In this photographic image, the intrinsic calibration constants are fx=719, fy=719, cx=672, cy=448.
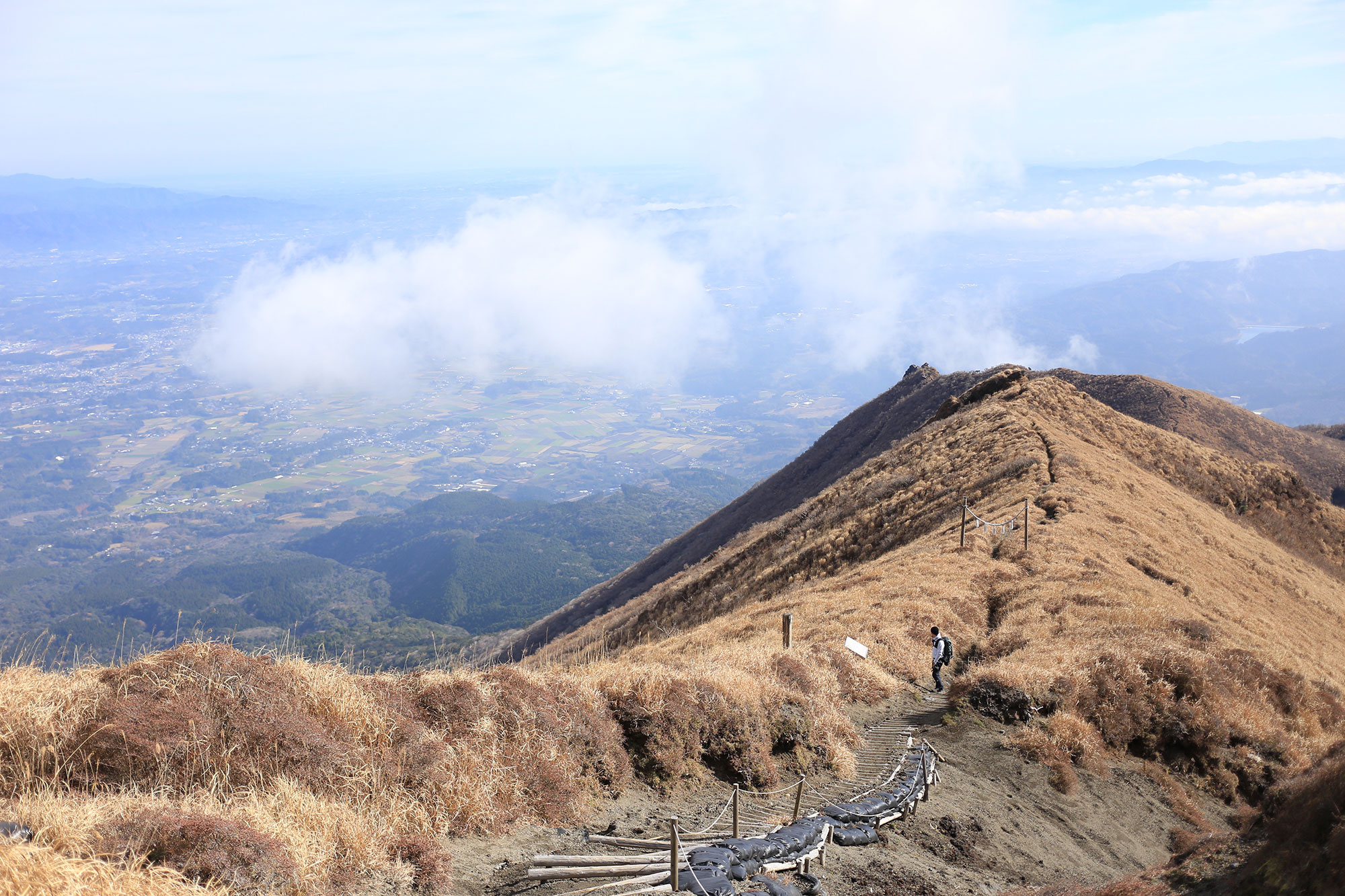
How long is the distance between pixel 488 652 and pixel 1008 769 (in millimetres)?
56767

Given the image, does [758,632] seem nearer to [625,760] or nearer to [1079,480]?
[625,760]

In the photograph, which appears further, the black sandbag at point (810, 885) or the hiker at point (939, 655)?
the hiker at point (939, 655)

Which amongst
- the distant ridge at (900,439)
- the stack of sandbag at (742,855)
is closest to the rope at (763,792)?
the stack of sandbag at (742,855)

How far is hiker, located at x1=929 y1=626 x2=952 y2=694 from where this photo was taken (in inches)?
608

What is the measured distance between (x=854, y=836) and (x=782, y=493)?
Answer: 53.0 metres

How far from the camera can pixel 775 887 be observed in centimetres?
743

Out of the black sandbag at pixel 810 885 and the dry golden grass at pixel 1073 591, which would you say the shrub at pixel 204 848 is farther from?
the dry golden grass at pixel 1073 591

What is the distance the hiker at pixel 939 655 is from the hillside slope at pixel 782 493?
37338 millimetres

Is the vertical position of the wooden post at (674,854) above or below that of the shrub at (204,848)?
below

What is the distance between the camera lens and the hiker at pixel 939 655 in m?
15.4

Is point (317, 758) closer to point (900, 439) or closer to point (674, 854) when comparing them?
point (674, 854)

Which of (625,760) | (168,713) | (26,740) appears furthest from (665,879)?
(26,740)

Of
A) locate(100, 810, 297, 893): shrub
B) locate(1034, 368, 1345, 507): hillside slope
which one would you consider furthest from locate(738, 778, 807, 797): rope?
locate(1034, 368, 1345, 507): hillside slope

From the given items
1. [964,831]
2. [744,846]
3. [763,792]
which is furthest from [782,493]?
[744,846]
